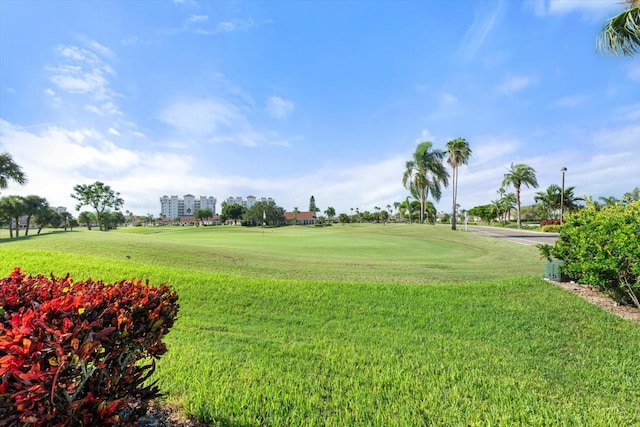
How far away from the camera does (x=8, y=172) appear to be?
23.6 metres

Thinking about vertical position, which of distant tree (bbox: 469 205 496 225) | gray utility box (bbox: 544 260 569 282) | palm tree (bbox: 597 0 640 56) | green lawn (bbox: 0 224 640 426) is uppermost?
palm tree (bbox: 597 0 640 56)

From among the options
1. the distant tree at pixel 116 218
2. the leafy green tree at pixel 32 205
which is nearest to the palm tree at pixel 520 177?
the leafy green tree at pixel 32 205

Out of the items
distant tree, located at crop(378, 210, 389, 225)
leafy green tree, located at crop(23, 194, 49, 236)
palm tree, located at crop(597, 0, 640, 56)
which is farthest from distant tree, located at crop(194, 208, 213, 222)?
palm tree, located at crop(597, 0, 640, 56)

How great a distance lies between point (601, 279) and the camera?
22.0ft

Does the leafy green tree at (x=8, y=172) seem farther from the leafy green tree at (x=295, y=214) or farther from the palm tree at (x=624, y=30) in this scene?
the leafy green tree at (x=295, y=214)

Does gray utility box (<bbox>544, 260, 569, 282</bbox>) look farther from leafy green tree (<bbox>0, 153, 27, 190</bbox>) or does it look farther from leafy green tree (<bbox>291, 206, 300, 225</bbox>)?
leafy green tree (<bbox>291, 206, 300, 225</bbox>)

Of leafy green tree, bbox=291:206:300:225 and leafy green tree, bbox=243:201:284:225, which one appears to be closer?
leafy green tree, bbox=243:201:284:225

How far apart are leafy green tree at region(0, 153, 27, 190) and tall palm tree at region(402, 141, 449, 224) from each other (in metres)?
42.9

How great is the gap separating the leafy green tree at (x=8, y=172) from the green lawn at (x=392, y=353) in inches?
828

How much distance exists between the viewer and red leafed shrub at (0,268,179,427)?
4.77 feet

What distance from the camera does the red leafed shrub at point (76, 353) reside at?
4.77 feet

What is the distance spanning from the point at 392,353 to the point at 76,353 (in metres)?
3.89

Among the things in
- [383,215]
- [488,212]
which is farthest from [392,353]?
[383,215]

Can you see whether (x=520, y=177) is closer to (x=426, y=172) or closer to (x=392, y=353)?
(x=426, y=172)
